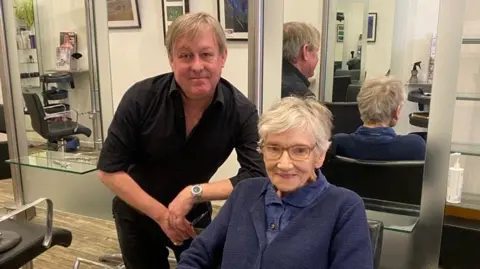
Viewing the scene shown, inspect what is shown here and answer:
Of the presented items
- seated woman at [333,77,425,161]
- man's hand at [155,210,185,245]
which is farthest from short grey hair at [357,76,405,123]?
man's hand at [155,210,185,245]

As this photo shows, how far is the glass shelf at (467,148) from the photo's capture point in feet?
7.14

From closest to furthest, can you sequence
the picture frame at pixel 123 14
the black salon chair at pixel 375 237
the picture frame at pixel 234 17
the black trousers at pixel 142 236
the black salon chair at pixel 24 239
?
the black salon chair at pixel 375 237 → the black salon chair at pixel 24 239 → the black trousers at pixel 142 236 → the picture frame at pixel 234 17 → the picture frame at pixel 123 14

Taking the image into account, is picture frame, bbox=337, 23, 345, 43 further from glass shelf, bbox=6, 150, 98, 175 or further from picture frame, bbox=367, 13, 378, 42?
glass shelf, bbox=6, 150, 98, 175

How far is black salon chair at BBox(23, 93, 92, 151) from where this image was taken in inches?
130

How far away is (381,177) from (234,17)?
1.51m

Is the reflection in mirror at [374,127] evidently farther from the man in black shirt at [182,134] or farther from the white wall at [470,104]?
the man in black shirt at [182,134]

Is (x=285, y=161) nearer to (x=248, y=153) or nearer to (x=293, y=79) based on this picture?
(x=248, y=153)

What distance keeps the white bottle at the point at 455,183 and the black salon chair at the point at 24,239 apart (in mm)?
1698

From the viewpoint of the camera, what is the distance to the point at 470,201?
2.18 m

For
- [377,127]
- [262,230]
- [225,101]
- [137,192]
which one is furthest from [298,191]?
[377,127]

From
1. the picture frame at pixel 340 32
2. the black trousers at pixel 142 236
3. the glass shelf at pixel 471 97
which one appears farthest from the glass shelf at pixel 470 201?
the black trousers at pixel 142 236

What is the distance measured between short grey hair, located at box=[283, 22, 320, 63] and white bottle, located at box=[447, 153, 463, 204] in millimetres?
922

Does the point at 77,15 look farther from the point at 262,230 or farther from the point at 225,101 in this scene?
the point at 262,230

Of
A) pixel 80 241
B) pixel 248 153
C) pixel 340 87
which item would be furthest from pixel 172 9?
pixel 248 153
